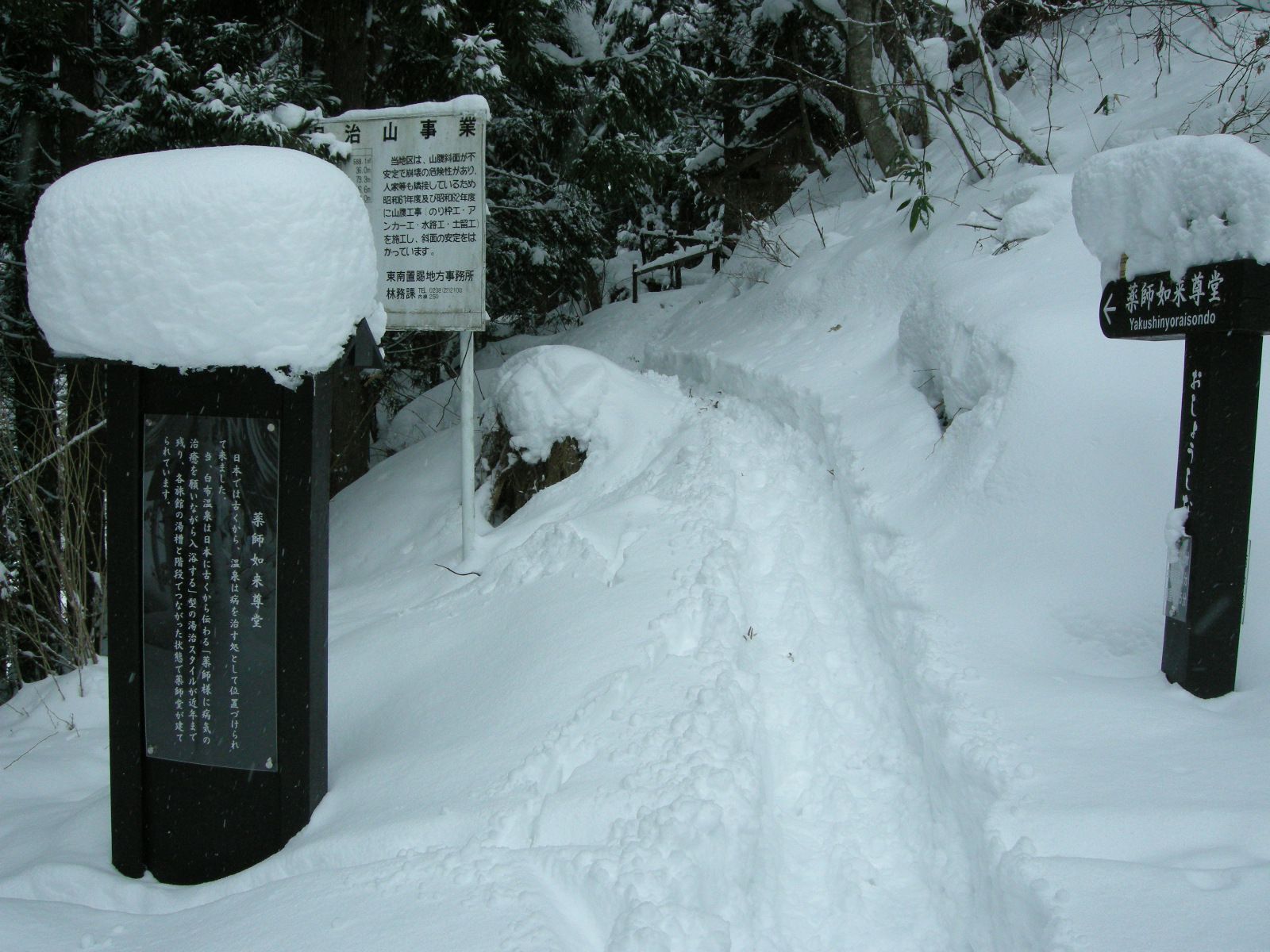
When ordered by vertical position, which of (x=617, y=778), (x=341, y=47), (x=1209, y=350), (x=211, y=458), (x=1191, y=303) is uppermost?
(x=341, y=47)

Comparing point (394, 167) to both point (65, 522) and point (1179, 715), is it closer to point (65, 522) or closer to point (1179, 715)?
point (65, 522)

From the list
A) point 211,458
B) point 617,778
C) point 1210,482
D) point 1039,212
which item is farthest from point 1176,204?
point 1039,212

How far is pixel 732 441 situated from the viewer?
7352 millimetres

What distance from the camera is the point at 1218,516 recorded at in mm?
3467

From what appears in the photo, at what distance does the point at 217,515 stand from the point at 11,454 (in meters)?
3.66

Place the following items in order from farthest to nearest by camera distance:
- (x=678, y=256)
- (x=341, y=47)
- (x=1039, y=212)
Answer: (x=678, y=256)
(x=341, y=47)
(x=1039, y=212)

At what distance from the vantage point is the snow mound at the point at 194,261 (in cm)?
304

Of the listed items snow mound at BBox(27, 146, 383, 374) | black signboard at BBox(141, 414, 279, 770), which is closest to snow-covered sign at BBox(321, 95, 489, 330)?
snow mound at BBox(27, 146, 383, 374)

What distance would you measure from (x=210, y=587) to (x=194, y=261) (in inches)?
48.3

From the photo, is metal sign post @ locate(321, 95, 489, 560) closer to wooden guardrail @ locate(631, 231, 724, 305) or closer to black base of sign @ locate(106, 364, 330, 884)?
black base of sign @ locate(106, 364, 330, 884)

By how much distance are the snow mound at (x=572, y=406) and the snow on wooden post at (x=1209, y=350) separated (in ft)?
14.2

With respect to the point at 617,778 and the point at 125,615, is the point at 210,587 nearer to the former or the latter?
the point at 125,615

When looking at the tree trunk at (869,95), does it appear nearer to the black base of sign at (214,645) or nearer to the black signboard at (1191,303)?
the black signboard at (1191,303)

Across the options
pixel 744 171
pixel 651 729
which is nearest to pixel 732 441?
pixel 651 729
